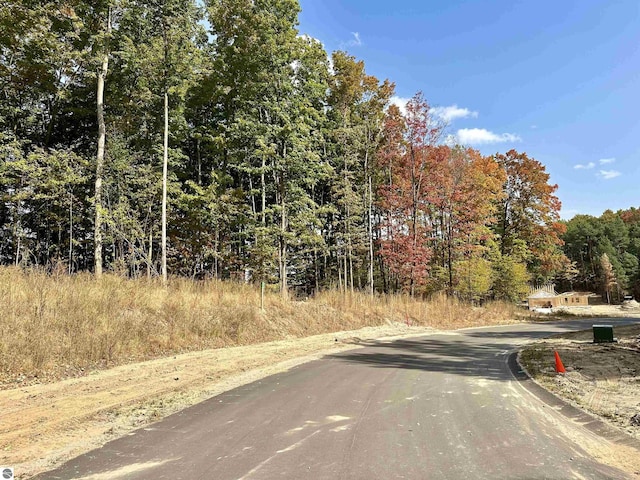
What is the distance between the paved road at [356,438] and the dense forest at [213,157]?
399 inches

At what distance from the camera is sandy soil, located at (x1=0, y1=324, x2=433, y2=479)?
16.5 feet

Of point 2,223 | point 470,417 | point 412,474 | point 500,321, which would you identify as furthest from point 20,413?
point 500,321

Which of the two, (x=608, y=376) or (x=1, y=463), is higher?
(x=1, y=463)

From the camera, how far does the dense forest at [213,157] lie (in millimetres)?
20984

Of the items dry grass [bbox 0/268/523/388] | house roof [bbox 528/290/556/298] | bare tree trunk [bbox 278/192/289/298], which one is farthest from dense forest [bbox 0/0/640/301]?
house roof [bbox 528/290/556/298]

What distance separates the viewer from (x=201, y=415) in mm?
6391

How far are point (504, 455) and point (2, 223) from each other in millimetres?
32389

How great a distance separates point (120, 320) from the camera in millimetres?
11469

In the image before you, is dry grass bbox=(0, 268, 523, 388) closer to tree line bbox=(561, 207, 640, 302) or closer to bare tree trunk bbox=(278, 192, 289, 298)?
bare tree trunk bbox=(278, 192, 289, 298)

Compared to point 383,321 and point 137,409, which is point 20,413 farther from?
point 383,321

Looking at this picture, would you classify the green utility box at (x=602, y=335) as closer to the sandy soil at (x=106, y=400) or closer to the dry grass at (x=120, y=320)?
the dry grass at (x=120, y=320)

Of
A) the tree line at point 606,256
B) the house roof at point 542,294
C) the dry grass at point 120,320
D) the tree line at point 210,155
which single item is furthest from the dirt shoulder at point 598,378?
the tree line at point 606,256

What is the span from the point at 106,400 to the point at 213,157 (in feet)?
85.1

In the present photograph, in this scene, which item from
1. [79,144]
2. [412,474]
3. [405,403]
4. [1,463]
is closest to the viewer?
[412,474]
